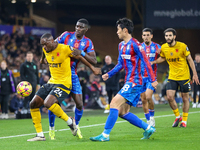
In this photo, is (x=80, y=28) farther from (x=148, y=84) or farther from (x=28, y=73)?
(x=28, y=73)

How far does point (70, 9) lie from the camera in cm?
3244

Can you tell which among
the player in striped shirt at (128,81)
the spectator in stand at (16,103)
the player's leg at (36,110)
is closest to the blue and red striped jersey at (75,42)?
the player in striped shirt at (128,81)

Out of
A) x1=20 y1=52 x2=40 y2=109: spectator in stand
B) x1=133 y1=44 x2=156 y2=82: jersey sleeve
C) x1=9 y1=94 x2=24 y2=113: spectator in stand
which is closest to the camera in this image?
x1=133 y1=44 x2=156 y2=82: jersey sleeve

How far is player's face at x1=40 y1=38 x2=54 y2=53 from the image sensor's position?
6.93 metres

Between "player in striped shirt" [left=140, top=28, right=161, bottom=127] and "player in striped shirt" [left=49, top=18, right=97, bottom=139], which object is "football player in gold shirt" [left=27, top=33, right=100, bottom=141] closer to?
"player in striped shirt" [left=49, top=18, right=97, bottom=139]

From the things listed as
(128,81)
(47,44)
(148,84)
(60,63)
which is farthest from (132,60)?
(148,84)

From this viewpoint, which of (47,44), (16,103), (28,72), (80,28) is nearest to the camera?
(47,44)

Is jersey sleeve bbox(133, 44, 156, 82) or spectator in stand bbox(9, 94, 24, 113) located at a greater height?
jersey sleeve bbox(133, 44, 156, 82)

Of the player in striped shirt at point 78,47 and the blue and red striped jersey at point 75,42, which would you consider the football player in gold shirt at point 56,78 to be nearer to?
the player in striped shirt at point 78,47

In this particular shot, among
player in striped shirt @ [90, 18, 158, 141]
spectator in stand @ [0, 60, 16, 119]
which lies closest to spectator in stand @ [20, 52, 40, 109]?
spectator in stand @ [0, 60, 16, 119]

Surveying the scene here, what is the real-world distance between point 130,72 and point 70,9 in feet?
86.8

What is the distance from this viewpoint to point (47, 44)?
22.9ft

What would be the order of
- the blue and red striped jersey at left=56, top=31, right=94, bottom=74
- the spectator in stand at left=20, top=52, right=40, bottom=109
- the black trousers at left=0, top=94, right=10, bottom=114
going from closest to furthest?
the blue and red striped jersey at left=56, top=31, right=94, bottom=74 → the spectator in stand at left=20, top=52, right=40, bottom=109 → the black trousers at left=0, top=94, right=10, bottom=114

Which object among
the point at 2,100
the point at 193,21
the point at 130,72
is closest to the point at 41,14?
the point at 193,21
